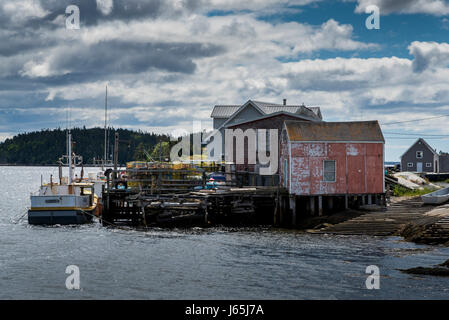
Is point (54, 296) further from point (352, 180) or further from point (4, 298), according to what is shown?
point (352, 180)

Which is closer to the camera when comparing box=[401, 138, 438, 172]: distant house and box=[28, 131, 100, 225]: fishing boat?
box=[28, 131, 100, 225]: fishing boat

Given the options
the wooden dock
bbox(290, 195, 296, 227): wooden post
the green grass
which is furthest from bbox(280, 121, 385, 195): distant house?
the green grass

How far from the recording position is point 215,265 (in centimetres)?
2400

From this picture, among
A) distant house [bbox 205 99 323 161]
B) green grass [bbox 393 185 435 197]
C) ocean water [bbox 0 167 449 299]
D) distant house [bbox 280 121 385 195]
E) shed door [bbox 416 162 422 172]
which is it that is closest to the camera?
ocean water [bbox 0 167 449 299]

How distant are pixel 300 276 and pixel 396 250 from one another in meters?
6.95

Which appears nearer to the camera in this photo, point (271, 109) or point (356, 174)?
point (356, 174)

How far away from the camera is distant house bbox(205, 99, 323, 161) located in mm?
47812

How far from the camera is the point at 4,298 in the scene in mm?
19281

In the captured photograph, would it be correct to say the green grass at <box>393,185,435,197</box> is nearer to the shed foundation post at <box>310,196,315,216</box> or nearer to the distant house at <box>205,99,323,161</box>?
the distant house at <box>205,99,323,161</box>

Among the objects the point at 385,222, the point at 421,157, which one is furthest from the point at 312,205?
the point at 421,157

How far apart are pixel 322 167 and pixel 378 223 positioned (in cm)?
579

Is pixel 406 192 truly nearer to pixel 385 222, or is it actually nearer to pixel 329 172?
pixel 329 172

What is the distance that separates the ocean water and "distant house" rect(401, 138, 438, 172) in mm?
79179
